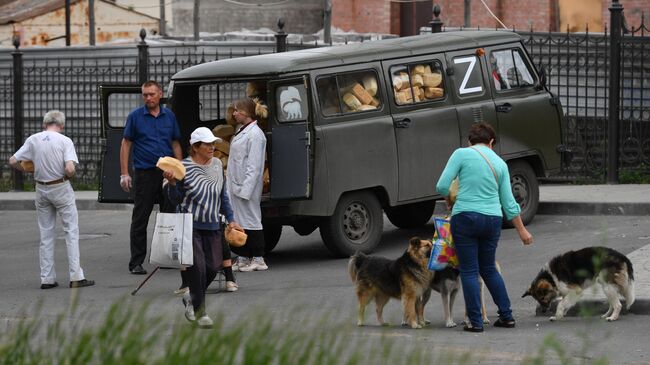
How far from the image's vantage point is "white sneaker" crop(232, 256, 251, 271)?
48.7 feet

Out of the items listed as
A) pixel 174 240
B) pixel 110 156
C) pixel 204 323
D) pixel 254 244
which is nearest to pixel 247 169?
pixel 254 244

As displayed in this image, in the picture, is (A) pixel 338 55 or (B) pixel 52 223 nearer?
(B) pixel 52 223

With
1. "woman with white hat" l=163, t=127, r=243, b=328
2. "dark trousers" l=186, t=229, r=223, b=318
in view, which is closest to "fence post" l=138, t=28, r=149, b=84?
"woman with white hat" l=163, t=127, r=243, b=328

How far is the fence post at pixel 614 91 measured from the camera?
64.5 feet

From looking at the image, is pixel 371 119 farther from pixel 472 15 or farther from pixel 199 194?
pixel 472 15

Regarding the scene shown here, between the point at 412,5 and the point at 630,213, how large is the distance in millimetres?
18997

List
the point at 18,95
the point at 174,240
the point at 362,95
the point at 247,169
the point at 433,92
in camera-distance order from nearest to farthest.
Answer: the point at 174,240 → the point at 247,169 → the point at 362,95 → the point at 433,92 → the point at 18,95

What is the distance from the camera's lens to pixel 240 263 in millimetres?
14914

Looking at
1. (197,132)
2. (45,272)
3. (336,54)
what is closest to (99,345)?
(197,132)

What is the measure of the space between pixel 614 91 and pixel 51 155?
8999 millimetres

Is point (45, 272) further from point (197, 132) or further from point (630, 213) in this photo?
point (630, 213)

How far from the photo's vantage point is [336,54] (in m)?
15.0

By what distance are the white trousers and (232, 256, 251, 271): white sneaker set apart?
5.49ft

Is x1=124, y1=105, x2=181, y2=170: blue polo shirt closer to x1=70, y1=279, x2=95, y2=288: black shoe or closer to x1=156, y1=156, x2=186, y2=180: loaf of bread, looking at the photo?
x1=70, y1=279, x2=95, y2=288: black shoe
